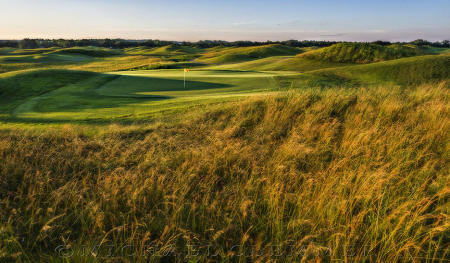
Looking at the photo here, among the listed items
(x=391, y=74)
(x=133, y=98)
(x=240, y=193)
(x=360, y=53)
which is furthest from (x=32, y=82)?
(x=360, y=53)

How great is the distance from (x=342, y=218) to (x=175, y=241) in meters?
1.90

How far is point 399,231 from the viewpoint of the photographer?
8.99 feet

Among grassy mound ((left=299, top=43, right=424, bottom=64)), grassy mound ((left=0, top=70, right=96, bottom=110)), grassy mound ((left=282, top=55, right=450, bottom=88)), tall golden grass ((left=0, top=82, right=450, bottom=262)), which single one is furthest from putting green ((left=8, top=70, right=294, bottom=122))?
grassy mound ((left=299, top=43, right=424, bottom=64))

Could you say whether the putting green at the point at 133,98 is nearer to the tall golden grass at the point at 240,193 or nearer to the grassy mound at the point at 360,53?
the tall golden grass at the point at 240,193

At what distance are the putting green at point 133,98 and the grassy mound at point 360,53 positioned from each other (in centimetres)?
2610

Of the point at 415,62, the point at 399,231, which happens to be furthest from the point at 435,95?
the point at 415,62

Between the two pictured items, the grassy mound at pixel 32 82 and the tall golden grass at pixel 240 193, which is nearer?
the tall golden grass at pixel 240 193

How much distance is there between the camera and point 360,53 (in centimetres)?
3675

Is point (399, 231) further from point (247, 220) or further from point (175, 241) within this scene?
point (175, 241)

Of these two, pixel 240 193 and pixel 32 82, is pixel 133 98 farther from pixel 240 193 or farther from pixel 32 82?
pixel 240 193

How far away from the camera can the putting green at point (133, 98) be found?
31.8 feet

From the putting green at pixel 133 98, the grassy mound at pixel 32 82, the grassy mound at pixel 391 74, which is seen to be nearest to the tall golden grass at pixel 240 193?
the putting green at pixel 133 98

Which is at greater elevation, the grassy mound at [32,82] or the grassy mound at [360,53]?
the grassy mound at [360,53]

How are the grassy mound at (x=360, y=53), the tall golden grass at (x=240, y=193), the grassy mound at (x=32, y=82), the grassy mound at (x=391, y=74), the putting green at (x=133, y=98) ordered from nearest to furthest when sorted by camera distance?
1. the tall golden grass at (x=240, y=193)
2. the putting green at (x=133, y=98)
3. the grassy mound at (x=32, y=82)
4. the grassy mound at (x=391, y=74)
5. the grassy mound at (x=360, y=53)
